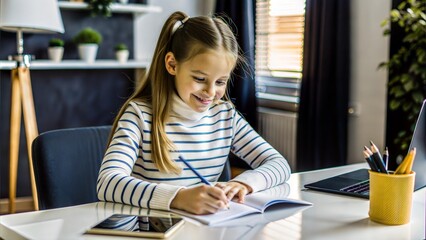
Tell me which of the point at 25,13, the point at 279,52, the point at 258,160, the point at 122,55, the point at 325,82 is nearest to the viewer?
the point at 258,160

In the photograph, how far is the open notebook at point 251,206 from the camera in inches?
46.3

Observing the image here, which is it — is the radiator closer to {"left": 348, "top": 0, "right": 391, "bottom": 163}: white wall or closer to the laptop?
{"left": 348, "top": 0, "right": 391, "bottom": 163}: white wall

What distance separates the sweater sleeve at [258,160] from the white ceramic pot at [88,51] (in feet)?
7.42

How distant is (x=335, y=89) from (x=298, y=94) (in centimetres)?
43

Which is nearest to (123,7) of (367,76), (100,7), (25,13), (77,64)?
(100,7)

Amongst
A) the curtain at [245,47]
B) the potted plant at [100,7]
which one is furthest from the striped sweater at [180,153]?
the curtain at [245,47]

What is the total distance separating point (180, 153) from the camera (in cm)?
158

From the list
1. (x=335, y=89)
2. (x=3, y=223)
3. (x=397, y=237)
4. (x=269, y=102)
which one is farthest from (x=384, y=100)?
(x=3, y=223)

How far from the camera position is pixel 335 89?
11.7ft

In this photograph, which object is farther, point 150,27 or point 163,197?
point 150,27

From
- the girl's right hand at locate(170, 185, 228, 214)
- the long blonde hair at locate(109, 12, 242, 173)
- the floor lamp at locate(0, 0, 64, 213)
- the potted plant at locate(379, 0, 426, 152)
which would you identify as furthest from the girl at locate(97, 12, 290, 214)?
the potted plant at locate(379, 0, 426, 152)

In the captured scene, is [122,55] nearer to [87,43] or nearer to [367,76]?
[87,43]

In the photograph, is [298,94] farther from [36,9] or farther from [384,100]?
[36,9]

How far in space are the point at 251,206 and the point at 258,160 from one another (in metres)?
0.39
